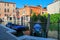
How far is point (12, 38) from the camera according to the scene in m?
2.47

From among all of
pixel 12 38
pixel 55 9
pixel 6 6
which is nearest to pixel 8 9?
pixel 6 6

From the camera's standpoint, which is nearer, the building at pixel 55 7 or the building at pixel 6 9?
the building at pixel 55 7

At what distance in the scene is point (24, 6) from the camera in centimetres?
6172

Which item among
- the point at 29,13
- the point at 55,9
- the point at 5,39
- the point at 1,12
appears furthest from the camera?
the point at 1,12

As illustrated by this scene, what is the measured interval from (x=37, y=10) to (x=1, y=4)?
903 inches

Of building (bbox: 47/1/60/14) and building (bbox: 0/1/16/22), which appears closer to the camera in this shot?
building (bbox: 47/1/60/14)

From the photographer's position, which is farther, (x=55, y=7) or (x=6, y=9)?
(x=6, y=9)

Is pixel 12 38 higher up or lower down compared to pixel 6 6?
lower down

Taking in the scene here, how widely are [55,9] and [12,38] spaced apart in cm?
4294

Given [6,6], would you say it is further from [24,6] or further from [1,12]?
[24,6]

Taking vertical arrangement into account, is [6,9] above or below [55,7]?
above

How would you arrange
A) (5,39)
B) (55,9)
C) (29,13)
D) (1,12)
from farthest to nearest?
(1,12) → (29,13) → (55,9) → (5,39)

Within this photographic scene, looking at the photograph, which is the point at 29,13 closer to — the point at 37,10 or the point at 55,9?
the point at 37,10

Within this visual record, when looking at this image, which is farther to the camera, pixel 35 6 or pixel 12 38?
pixel 35 6
